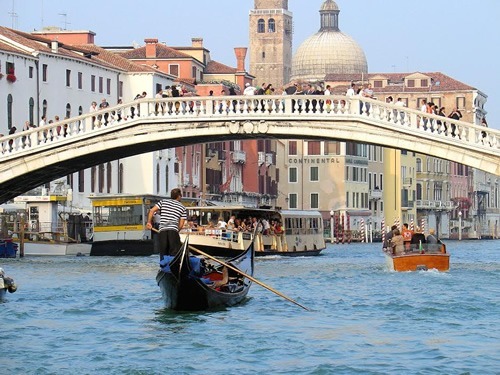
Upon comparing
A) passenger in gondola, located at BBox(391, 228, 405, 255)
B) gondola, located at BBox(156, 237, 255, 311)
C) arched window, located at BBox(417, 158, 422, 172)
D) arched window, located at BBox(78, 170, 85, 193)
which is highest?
arched window, located at BBox(417, 158, 422, 172)

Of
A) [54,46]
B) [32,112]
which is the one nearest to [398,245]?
[32,112]

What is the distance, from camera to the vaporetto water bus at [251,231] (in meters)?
31.6

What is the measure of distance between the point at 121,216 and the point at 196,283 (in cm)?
2023

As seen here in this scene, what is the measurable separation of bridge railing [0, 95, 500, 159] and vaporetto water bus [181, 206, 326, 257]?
7.07 ft

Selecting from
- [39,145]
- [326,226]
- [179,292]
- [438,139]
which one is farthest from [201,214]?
[326,226]

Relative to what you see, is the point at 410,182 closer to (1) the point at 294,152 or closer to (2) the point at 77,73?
(1) the point at 294,152

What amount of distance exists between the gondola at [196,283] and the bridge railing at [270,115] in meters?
8.67

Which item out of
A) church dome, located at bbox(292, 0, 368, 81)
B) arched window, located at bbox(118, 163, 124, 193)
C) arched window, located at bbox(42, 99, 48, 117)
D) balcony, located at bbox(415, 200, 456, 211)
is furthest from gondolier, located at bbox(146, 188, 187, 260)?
church dome, located at bbox(292, 0, 368, 81)

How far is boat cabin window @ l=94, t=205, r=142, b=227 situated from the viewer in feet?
125

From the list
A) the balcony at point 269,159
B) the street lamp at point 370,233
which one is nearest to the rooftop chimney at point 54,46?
the balcony at point 269,159

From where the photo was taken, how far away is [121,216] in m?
38.2

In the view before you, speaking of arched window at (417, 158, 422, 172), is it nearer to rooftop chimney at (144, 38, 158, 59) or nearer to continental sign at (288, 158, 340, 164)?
continental sign at (288, 158, 340, 164)

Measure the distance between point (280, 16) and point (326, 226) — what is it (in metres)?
43.9

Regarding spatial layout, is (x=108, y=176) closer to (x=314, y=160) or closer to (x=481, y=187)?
(x=314, y=160)
